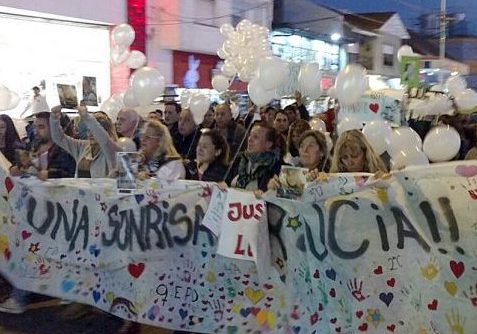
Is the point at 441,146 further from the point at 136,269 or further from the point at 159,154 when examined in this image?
the point at 136,269

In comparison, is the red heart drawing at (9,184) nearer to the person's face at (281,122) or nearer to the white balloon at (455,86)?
the person's face at (281,122)

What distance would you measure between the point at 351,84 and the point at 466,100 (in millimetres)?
3993

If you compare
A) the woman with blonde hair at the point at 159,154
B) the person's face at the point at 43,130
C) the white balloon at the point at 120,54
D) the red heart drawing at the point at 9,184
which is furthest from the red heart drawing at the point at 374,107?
the red heart drawing at the point at 9,184

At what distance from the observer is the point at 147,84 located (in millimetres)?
7512

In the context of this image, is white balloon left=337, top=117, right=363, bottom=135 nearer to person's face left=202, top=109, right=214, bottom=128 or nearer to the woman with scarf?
the woman with scarf

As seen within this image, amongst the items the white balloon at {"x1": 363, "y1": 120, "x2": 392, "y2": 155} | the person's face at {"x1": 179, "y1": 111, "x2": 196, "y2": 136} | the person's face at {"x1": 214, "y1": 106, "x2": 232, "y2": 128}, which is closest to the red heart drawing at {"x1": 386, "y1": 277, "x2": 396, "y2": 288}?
the white balloon at {"x1": 363, "y1": 120, "x2": 392, "y2": 155}

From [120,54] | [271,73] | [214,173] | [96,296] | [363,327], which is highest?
[120,54]

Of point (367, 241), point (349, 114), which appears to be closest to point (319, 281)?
point (367, 241)

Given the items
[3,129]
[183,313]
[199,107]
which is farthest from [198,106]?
[183,313]

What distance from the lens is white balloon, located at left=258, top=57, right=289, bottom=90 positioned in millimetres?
7285

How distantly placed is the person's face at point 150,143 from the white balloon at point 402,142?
2.05 meters

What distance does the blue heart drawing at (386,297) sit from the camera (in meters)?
4.23

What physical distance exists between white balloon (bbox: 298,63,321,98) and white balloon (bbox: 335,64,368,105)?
4.50 feet

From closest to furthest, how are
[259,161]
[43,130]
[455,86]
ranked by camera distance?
[259,161] < [43,130] < [455,86]
